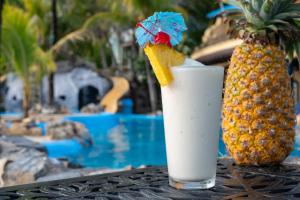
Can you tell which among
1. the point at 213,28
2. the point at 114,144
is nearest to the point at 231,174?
the point at 114,144

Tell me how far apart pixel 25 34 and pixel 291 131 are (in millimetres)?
9563

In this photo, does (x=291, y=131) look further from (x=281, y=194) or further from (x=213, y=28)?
(x=213, y=28)

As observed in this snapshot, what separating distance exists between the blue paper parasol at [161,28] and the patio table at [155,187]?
1.15 feet

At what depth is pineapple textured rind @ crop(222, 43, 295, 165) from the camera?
137 cm

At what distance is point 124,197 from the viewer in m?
0.88

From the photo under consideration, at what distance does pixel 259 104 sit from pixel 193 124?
52cm

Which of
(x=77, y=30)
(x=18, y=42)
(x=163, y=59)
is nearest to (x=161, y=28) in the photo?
(x=163, y=59)

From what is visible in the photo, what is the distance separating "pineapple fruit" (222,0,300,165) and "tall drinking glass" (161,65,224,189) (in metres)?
0.46

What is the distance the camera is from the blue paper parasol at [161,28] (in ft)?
A: 2.98

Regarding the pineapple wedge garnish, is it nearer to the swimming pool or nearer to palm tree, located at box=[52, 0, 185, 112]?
the swimming pool

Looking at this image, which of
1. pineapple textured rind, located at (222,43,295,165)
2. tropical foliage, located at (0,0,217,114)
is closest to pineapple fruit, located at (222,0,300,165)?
pineapple textured rind, located at (222,43,295,165)

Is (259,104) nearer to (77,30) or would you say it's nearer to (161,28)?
(161,28)

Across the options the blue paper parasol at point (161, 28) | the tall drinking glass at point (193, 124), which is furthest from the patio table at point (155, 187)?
the blue paper parasol at point (161, 28)

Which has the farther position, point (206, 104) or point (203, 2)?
point (203, 2)
